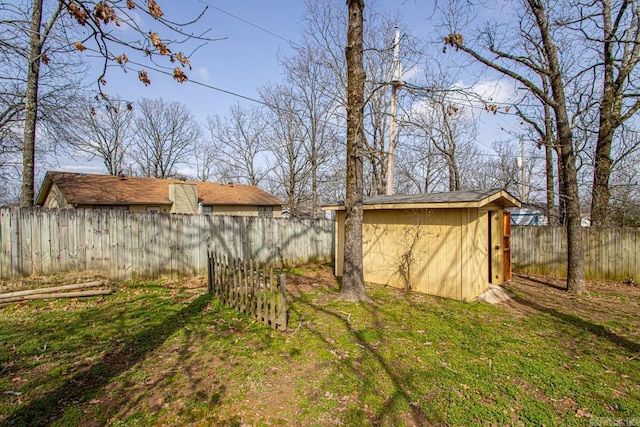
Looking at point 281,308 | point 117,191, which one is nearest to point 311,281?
point 281,308

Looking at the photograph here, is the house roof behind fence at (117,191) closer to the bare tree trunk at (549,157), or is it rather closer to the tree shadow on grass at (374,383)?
the tree shadow on grass at (374,383)

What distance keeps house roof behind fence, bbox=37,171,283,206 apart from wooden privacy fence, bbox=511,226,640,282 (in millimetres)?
18375

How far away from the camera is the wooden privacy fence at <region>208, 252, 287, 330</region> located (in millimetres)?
4758

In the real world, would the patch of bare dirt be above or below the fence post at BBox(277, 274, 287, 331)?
below

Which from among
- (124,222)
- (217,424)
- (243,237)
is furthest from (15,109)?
(217,424)

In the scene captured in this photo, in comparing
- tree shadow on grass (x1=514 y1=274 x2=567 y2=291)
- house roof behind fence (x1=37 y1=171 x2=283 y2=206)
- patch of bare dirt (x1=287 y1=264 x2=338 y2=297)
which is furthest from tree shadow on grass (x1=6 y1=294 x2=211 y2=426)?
house roof behind fence (x1=37 y1=171 x2=283 y2=206)

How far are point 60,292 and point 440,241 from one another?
8037 mm

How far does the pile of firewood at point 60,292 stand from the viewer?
5688 millimetres

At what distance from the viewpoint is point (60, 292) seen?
6250mm

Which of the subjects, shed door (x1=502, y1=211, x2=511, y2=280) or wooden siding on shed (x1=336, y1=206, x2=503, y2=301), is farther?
shed door (x1=502, y1=211, x2=511, y2=280)

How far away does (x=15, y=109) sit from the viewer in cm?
1168

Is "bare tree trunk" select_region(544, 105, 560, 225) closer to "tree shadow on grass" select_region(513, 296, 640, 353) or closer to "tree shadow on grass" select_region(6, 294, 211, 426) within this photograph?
"tree shadow on grass" select_region(513, 296, 640, 353)

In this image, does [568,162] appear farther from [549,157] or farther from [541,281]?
[549,157]

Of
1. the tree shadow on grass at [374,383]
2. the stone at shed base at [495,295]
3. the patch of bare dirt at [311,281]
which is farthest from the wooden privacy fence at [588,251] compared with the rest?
the tree shadow on grass at [374,383]
